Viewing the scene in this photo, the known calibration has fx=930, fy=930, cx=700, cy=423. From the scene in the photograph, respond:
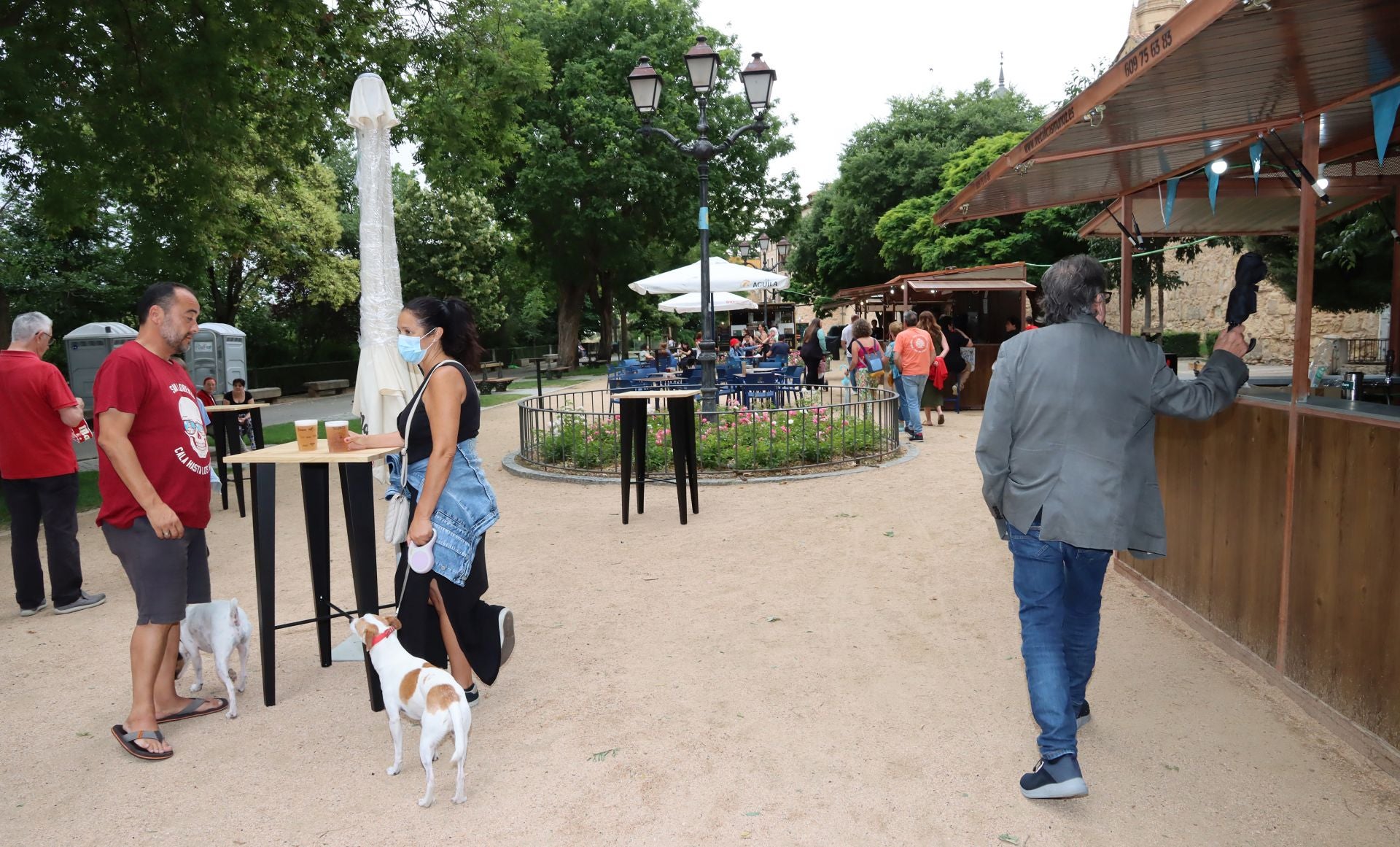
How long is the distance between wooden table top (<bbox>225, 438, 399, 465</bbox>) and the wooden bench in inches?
1000

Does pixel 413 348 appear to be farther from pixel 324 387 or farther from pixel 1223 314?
pixel 1223 314

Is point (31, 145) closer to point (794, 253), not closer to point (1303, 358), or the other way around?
point (1303, 358)

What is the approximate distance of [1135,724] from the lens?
12.2 ft

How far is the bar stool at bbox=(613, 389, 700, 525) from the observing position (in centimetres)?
725

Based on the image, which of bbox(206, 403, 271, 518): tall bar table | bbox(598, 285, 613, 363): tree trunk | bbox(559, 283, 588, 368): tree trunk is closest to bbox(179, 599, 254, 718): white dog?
bbox(206, 403, 271, 518): tall bar table

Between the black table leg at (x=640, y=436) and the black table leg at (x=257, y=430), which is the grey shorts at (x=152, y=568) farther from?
the black table leg at (x=257, y=430)

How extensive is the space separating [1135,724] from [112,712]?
441cm

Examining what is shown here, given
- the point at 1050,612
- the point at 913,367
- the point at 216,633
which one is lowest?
the point at 216,633

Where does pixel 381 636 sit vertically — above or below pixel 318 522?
below

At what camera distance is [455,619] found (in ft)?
13.0

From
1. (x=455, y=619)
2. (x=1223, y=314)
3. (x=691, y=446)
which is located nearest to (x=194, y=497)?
(x=455, y=619)

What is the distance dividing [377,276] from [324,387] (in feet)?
79.9

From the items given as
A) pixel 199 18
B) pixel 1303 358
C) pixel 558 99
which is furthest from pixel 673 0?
pixel 1303 358

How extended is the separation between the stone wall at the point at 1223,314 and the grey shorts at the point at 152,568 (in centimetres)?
2541
